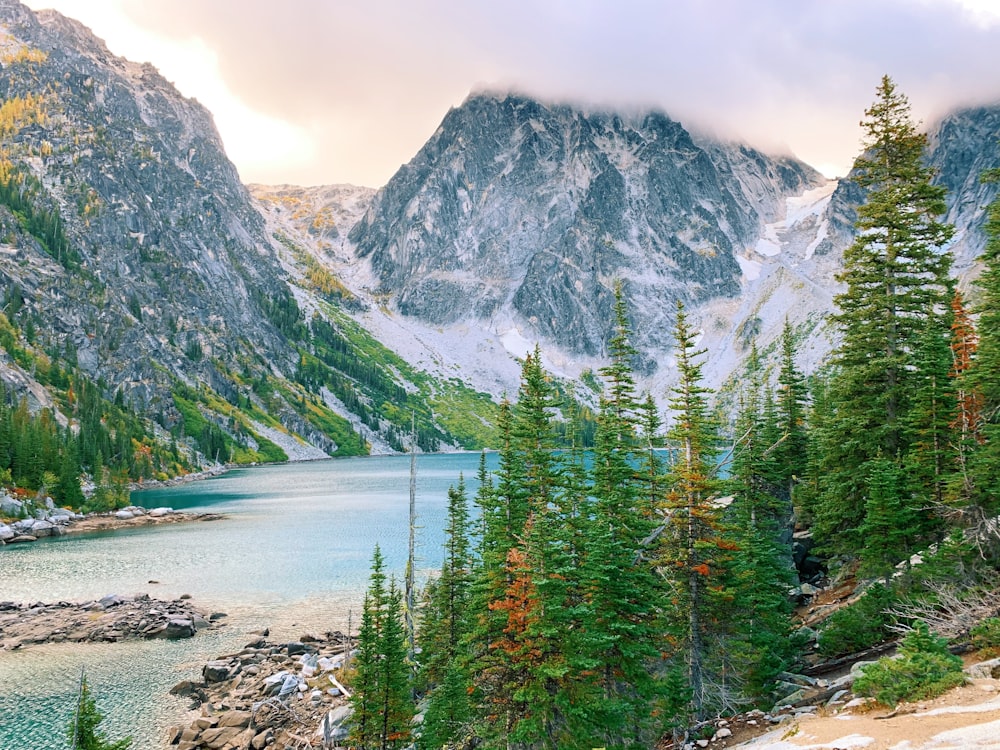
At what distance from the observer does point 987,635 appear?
1673 cm

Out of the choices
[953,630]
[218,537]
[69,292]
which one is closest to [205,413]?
[69,292]

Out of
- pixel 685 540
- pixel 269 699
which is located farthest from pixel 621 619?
pixel 269 699

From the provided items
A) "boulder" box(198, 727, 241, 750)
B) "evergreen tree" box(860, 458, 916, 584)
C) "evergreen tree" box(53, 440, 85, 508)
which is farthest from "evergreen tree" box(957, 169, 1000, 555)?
"evergreen tree" box(53, 440, 85, 508)

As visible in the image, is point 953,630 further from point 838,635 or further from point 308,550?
point 308,550

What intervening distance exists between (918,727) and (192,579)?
65064mm

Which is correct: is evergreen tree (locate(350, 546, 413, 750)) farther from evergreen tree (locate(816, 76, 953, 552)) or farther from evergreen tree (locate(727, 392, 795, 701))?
evergreen tree (locate(816, 76, 953, 552))

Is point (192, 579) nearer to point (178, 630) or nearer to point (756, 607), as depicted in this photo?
point (178, 630)

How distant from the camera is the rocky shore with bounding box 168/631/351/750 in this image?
29766 millimetres

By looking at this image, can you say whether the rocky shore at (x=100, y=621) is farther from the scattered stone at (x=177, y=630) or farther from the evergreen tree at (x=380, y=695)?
the evergreen tree at (x=380, y=695)

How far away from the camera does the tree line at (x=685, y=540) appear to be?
22.0 meters

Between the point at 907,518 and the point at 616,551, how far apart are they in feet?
43.0

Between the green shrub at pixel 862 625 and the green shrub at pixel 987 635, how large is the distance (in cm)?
639

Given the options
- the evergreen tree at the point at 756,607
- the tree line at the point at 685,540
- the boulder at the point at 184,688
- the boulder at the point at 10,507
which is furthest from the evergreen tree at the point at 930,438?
the boulder at the point at 10,507

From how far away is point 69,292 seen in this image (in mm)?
172375
